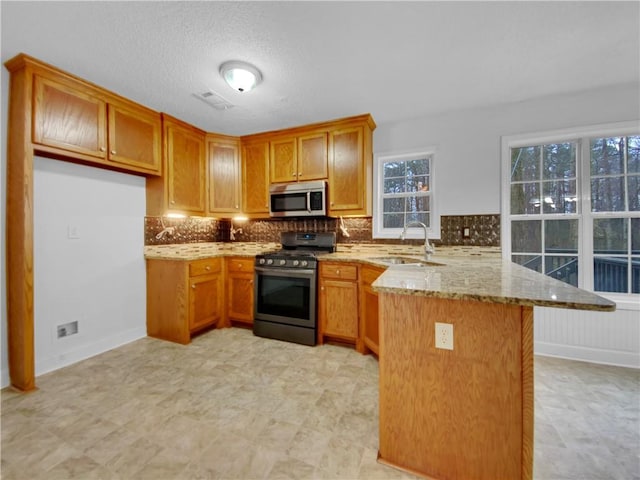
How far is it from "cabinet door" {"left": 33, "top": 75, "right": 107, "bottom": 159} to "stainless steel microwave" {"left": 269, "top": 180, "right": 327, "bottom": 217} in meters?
1.62

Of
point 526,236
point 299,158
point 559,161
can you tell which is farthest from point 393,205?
point 559,161

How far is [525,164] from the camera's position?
2.66 metres

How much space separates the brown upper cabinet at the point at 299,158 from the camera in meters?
3.03

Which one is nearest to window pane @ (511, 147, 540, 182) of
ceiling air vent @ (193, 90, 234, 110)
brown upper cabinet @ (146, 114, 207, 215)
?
ceiling air vent @ (193, 90, 234, 110)

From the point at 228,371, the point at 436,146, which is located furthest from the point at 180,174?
the point at 436,146

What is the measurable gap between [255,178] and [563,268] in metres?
3.39

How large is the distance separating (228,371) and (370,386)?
115 cm

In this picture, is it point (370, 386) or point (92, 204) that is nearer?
point (370, 386)

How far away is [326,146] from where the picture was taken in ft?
9.85

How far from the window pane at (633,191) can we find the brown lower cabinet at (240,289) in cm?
365

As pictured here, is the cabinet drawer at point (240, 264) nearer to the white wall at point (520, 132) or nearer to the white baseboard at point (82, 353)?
the white baseboard at point (82, 353)

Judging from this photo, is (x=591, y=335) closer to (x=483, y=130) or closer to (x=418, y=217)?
(x=418, y=217)

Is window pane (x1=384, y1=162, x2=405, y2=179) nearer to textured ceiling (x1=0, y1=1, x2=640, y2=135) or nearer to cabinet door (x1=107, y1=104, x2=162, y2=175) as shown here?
textured ceiling (x1=0, y1=1, x2=640, y2=135)

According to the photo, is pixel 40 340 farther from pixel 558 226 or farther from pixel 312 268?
pixel 558 226
